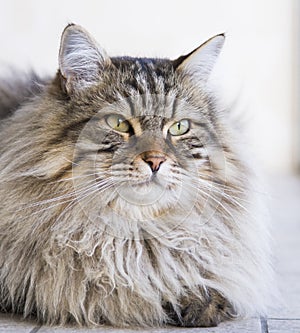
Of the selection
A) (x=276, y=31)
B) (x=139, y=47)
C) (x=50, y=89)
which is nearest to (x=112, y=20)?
(x=139, y=47)

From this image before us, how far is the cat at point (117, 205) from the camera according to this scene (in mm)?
1793

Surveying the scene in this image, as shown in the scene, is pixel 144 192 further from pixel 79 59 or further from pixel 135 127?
pixel 79 59

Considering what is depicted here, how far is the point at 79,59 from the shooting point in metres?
1.86

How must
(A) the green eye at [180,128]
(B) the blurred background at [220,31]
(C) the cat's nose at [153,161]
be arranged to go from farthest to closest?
1. (B) the blurred background at [220,31]
2. (A) the green eye at [180,128]
3. (C) the cat's nose at [153,161]

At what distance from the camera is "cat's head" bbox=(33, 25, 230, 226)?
1.76m

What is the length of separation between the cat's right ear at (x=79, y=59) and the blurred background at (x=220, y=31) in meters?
4.24

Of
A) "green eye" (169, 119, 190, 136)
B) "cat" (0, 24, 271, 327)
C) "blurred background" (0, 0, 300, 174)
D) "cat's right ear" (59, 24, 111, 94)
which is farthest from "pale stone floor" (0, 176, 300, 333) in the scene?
"blurred background" (0, 0, 300, 174)

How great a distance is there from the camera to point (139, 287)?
5.90ft

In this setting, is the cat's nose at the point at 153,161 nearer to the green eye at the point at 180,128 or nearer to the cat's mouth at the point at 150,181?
the cat's mouth at the point at 150,181

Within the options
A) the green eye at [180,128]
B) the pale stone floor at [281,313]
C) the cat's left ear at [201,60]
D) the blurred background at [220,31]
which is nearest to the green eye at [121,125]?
the green eye at [180,128]

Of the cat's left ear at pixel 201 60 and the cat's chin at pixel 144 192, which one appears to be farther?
the cat's left ear at pixel 201 60

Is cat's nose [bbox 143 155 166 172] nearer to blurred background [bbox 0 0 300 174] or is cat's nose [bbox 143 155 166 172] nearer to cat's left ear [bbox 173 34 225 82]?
cat's left ear [bbox 173 34 225 82]

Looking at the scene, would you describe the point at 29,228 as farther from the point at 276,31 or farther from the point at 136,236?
the point at 276,31

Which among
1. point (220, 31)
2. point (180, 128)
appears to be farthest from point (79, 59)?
point (220, 31)
